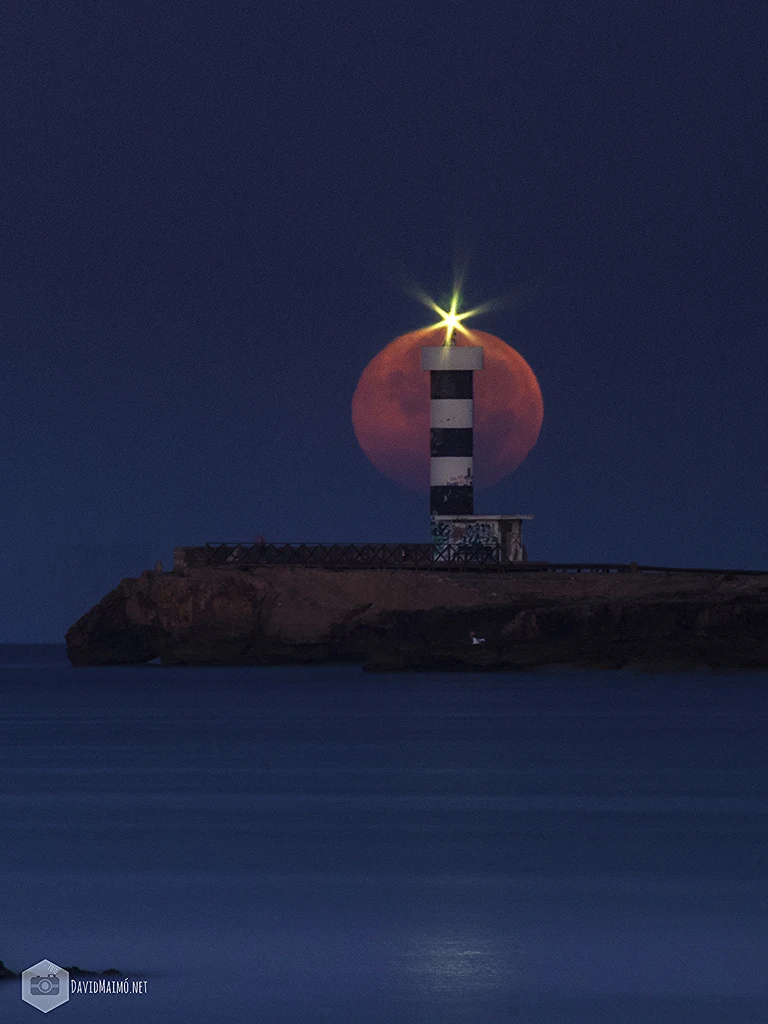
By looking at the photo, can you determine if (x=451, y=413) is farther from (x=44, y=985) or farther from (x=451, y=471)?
(x=44, y=985)

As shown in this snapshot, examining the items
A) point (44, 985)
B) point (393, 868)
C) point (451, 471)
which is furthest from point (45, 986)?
point (451, 471)

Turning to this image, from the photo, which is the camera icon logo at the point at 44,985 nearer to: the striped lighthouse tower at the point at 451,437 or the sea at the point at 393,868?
the sea at the point at 393,868

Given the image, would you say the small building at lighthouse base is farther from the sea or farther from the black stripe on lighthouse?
the sea

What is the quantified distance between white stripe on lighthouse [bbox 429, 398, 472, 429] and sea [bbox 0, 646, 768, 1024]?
29.4 m

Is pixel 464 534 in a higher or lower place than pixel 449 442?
lower

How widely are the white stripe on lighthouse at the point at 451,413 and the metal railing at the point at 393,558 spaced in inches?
188

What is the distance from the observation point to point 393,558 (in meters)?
83.6

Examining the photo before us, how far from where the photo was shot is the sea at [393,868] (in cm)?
1972

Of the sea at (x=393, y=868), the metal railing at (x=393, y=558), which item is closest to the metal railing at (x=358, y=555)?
the metal railing at (x=393, y=558)

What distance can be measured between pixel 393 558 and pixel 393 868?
56193 millimetres

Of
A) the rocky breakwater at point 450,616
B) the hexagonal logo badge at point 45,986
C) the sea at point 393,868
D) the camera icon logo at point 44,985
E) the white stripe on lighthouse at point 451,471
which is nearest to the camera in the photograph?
the hexagonal logo badge at point 45,986

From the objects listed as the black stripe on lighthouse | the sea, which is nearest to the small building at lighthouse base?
the black stripe on lighthouse

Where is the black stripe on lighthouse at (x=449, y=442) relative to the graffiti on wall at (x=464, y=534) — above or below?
above

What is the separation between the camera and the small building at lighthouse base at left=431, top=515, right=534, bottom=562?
271 ft
